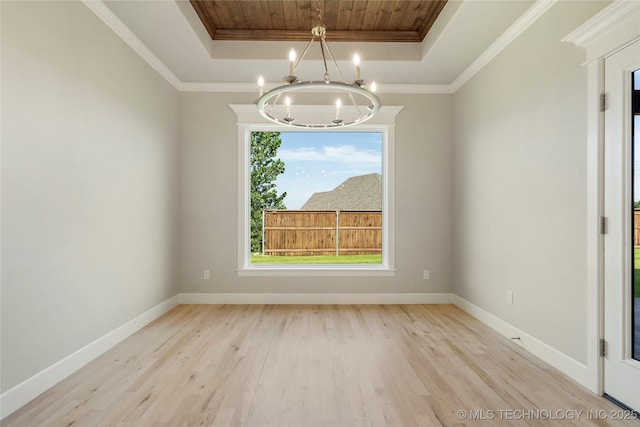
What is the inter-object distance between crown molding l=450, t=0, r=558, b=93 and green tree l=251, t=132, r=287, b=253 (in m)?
2.34

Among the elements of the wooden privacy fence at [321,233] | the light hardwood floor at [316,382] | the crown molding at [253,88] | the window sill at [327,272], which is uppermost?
the crown molding at [253,88]

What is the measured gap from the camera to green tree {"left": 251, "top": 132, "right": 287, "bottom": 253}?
14.2 feet

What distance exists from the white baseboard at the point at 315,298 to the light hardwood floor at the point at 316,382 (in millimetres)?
762

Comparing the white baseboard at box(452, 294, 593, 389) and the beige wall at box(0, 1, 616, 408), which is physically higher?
the beige wall at box(0, 1, 616, 408)

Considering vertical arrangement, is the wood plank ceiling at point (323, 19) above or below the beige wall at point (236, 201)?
above

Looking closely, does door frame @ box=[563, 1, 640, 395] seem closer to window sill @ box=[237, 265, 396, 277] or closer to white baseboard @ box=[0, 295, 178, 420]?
window sill @ box=[237, 265, 396, 277]

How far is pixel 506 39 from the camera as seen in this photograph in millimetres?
2945

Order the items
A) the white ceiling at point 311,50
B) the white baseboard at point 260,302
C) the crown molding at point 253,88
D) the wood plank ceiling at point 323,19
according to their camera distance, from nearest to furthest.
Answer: the white baseboard at point 260,302 < the white ceiling at point 311,50 < the wood plank ceiling at point 323,19 < the crown molding at point 253,88

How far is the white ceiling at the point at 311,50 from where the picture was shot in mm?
2629

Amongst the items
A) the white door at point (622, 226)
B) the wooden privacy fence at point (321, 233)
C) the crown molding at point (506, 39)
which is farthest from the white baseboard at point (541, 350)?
the crown molding at point (506, 39)

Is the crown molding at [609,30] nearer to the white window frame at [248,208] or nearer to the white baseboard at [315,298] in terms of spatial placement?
the white window frame at [248,208]

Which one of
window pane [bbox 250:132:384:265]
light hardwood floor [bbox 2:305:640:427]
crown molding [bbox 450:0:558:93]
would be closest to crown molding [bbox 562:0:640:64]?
crown molding [bbox 450:0:558:93]

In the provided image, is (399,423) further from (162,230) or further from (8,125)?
(162,230)

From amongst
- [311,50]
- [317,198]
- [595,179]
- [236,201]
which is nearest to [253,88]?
[311,50]
